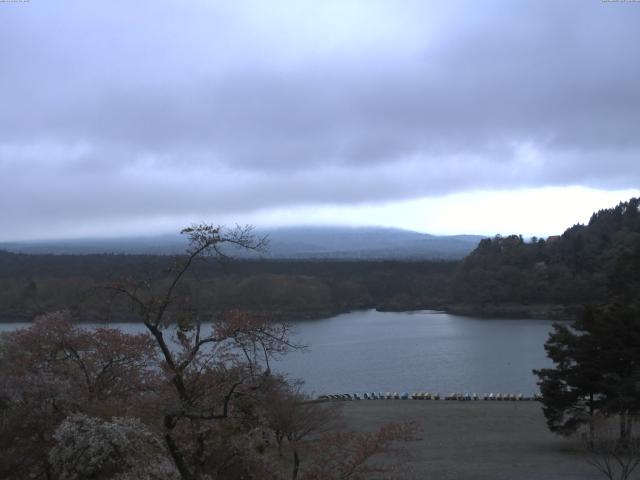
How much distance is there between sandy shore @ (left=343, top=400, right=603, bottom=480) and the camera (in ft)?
34.3

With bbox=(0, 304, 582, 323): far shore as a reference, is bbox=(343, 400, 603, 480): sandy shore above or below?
above

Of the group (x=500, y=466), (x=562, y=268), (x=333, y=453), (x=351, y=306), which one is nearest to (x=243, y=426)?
(x=333, y=453)

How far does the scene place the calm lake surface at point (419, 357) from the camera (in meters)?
22.8

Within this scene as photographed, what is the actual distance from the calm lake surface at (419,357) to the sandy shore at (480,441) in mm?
2676

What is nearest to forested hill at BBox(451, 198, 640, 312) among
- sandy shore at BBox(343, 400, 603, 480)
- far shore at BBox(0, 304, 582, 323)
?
far shore at BBox(0, 304, 582, 323)

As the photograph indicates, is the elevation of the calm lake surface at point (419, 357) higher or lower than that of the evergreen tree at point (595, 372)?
lower

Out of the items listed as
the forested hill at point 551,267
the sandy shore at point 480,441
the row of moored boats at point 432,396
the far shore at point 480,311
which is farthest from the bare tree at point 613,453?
the forested hill at point 551,267


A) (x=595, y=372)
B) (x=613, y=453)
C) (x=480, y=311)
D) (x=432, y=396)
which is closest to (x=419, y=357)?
(x=432, y=396)

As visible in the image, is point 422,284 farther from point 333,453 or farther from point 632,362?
point 333,453

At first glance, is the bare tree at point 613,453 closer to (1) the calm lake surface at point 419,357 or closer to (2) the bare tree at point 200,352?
(1) the calm lake surface at point 419,357

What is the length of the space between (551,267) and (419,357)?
24.6 metres

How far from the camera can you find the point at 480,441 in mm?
13484

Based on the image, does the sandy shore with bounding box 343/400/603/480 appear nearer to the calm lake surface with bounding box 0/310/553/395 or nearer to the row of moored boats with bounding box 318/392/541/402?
the row of moored boats with bounding box 318/392/541/402

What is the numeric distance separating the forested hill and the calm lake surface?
233 inches
